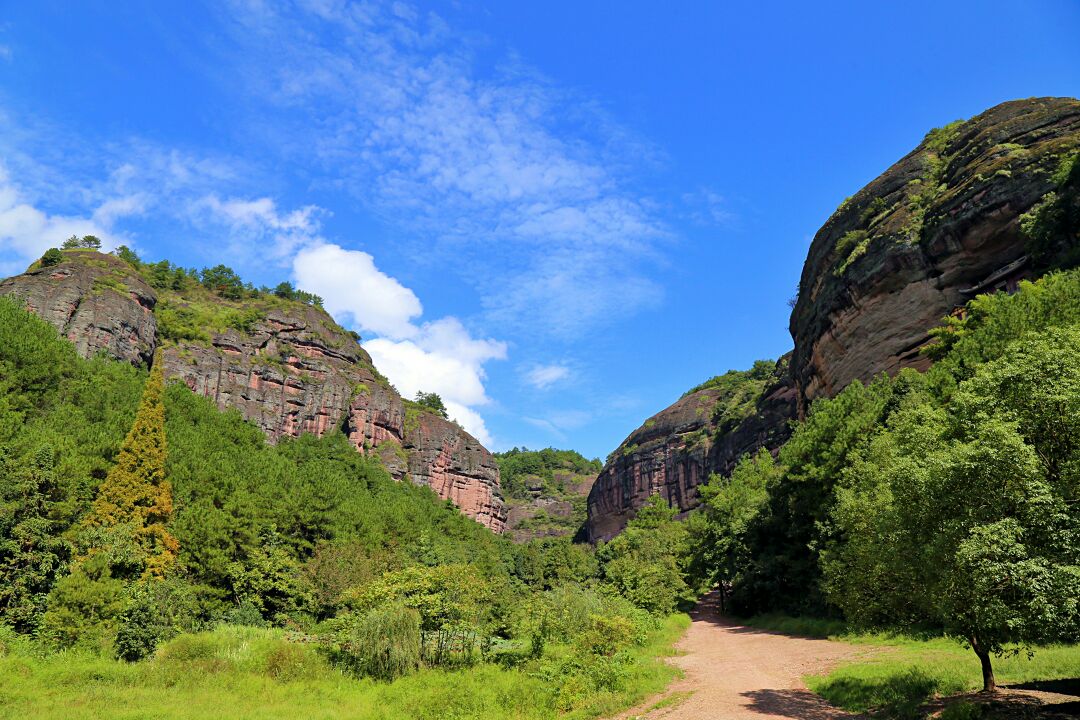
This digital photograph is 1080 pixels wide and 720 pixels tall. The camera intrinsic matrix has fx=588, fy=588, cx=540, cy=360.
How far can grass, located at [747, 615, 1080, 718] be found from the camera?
→ 42.8ft

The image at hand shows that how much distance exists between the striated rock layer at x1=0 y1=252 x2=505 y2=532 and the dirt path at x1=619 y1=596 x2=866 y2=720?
227ft

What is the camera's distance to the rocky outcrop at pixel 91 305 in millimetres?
64188

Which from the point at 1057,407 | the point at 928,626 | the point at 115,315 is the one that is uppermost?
the point at 115,315

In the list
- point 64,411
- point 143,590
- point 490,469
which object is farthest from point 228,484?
point 490,469

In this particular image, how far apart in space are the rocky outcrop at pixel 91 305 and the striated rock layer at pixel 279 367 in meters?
0.13

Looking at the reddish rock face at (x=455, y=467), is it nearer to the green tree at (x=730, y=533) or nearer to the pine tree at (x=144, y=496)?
the green tree at (x=730, y=533)

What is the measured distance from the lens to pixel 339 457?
87000 mm

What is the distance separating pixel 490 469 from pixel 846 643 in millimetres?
96819

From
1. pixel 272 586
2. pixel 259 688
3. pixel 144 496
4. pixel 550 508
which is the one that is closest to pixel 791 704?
pixel 259 688

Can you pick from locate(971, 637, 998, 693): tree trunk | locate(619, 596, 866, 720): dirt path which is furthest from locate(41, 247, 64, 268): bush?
locate(971, 637, 998, 693): tree trunk

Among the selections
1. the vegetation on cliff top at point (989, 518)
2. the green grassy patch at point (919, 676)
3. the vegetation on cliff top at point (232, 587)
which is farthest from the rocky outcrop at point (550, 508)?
the vegetation on cliff top at point (989, 518)

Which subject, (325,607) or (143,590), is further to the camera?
(325,607)

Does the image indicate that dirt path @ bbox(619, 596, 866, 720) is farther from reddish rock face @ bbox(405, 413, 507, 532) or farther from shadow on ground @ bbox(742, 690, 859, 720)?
reddish rock face @ bbox(405, 413, 507, 532)

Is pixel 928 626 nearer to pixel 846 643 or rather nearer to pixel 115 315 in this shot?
pixel 846 643
